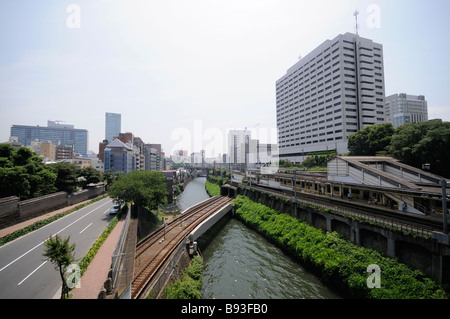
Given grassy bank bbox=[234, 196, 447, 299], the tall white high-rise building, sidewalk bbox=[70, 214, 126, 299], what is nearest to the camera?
sidewalk bbox=[70, 214, 126, 299]

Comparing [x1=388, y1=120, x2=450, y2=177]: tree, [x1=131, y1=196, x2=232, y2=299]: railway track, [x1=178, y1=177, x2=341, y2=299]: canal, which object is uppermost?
[x1=388, y1=120, x2=450, y2=177]: tree

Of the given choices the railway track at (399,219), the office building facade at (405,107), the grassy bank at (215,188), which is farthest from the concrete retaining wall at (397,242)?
the office building facade at (405,107)

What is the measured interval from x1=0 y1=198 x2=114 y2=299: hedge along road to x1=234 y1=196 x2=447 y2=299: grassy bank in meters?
20.2

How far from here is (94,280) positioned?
1230 centimetres

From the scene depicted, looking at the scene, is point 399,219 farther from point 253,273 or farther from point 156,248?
point 156,248

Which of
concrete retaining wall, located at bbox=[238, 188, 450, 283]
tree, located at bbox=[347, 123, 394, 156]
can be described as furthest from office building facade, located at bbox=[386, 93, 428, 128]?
concrete retaining wall, located at bbox=[238, 188, 450, 283]

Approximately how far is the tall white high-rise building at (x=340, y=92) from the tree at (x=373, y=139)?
2026cm

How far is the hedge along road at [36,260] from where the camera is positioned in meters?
11.3

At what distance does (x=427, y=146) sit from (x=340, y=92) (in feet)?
178

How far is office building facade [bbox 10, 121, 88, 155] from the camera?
16212 cm

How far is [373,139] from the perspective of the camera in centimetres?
4422

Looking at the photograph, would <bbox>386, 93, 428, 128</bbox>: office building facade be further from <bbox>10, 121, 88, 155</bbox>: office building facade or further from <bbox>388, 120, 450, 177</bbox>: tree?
<bbox>10, 121, 88, 155</bbox>: office building facade

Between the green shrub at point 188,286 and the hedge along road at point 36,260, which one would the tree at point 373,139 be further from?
the hedge along road at point 36,260
